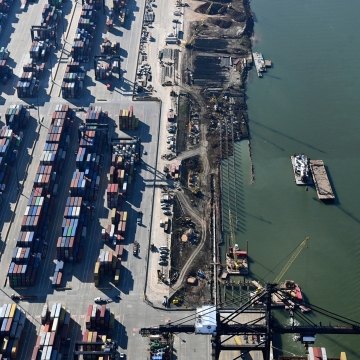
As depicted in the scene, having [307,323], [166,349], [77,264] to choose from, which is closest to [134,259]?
[77,264]

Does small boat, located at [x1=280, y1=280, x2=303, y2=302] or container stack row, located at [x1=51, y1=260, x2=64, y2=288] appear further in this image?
container stack row, located at [x1=51, y1=260, x2=64, y2=288]

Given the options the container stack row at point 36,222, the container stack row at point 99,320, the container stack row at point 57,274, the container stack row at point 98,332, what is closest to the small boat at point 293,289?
the container stack row at point 98,332

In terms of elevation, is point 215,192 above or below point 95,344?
above

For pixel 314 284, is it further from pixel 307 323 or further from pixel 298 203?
pixel 298 203

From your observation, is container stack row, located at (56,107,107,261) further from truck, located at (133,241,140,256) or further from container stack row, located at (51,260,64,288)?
truck, located at (133,241,140,256)

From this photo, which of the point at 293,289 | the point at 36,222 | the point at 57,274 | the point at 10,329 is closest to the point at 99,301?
the point at 57,274

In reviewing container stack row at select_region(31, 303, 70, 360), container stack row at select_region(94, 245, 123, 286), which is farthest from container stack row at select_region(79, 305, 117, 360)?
container stack row at select_region(94, 245, 123, 286)

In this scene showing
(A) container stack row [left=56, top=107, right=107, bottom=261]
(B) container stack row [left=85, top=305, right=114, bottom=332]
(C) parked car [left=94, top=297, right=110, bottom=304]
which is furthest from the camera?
(A) container stack row [left=56, top=107, right=107, bottom=261]
